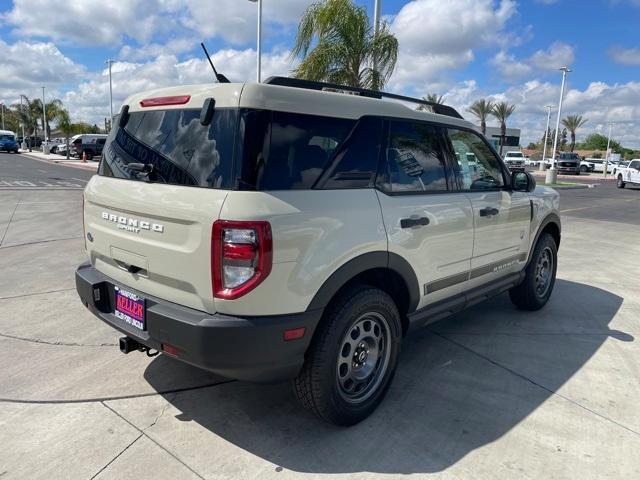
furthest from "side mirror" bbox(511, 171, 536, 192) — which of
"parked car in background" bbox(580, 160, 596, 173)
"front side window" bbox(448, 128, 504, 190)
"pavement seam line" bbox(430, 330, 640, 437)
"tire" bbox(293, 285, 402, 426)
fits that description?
"parked car in background" bbox(580, 160, 596, 173)

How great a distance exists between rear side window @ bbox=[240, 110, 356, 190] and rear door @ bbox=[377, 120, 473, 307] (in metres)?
0.49

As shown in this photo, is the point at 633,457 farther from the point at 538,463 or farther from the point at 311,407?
the point at 311,407

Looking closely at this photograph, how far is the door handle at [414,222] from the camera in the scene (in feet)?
10.3

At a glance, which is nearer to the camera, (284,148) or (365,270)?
(284,148)

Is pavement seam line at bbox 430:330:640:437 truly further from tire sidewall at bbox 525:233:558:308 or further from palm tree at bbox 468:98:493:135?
palm tree at bbox 468:98:493:135

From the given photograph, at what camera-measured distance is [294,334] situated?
2551 millimetres

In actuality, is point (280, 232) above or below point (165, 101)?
below

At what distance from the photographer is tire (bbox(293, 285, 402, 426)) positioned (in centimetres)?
275

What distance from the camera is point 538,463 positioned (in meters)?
2.73

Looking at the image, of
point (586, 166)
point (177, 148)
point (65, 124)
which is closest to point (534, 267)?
point (177, 148)

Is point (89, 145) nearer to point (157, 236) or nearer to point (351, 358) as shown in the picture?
point (157, 236)

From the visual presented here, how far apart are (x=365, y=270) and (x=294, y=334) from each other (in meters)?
0.64

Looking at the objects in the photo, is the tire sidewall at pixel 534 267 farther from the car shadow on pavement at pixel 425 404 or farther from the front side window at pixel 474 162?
the front side window at pixel 474 162

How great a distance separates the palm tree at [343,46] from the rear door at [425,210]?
7.80 m
